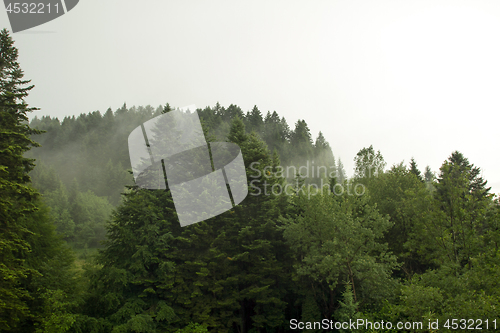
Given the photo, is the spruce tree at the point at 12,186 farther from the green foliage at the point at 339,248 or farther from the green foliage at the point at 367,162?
the green foliage at the point at 367,162

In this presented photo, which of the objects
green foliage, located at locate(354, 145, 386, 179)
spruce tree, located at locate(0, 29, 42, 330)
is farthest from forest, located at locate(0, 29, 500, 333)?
green foliage, located at locate(354, 145, 386, 179)

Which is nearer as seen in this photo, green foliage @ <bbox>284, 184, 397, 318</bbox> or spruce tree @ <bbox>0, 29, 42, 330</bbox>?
spruce tree @ <bbox>0, 29, 42, 330</bbox>

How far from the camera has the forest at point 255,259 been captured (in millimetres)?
13719

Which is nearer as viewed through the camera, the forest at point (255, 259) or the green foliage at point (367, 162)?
the forest at point (255, 259)

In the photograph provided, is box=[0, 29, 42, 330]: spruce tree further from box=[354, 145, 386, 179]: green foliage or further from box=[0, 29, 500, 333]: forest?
box=[354, 145, 386, 179]: green foliage

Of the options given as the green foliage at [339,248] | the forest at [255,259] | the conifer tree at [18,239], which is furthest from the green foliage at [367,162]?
the conifer tree at [18,239]

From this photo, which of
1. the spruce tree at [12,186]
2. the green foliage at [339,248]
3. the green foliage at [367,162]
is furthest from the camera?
the green foliage at [367,162]

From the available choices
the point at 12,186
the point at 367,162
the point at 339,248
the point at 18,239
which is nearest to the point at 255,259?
the point at 339,248

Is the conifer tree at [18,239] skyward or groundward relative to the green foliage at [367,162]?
groundward

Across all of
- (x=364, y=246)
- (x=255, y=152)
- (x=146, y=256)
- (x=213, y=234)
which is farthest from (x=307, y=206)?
(x=146, y=256)

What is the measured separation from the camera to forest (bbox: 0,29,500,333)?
1372 centimetres

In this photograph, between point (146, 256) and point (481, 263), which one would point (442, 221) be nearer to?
point (481, 263)

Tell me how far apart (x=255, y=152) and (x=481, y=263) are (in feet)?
52.2

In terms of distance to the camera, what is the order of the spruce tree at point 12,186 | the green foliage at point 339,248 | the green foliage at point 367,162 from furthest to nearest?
the green foliage at point 367,162, the green foliage at point 339,248, the spruce tree at point 12,186
